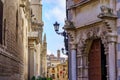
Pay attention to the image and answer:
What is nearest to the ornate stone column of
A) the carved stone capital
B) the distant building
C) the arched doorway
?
the arched doorway

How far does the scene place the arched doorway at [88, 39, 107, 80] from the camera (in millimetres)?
13912

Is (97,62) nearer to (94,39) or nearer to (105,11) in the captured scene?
(94,39)

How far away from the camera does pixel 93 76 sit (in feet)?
47.2

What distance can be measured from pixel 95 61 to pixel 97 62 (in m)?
0.15

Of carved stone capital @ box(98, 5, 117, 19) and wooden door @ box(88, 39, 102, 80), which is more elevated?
carved stone capital @ box(98, 5, 117, 19)

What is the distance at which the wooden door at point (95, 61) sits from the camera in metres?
14.1

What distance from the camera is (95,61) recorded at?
1430cm

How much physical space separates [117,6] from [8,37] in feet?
20.8

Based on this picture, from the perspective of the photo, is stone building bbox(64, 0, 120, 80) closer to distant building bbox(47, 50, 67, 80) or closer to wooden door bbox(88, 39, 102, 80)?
wooden door bbox(88, 39, 102, 80)

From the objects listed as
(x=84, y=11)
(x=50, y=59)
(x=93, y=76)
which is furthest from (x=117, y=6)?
(x=50, y=59)

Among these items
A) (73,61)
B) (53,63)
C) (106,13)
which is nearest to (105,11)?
(106,13)

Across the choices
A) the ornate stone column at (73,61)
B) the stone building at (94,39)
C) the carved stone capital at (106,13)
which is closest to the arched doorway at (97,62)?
the stone building at (94,39)

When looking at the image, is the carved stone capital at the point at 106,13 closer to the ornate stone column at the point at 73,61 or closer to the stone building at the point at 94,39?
the stone building at the point at 94,39

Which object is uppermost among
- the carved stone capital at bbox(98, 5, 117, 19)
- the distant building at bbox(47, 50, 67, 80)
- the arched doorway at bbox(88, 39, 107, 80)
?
the carved stone capital at bbox(98, 5, 117, 19)
